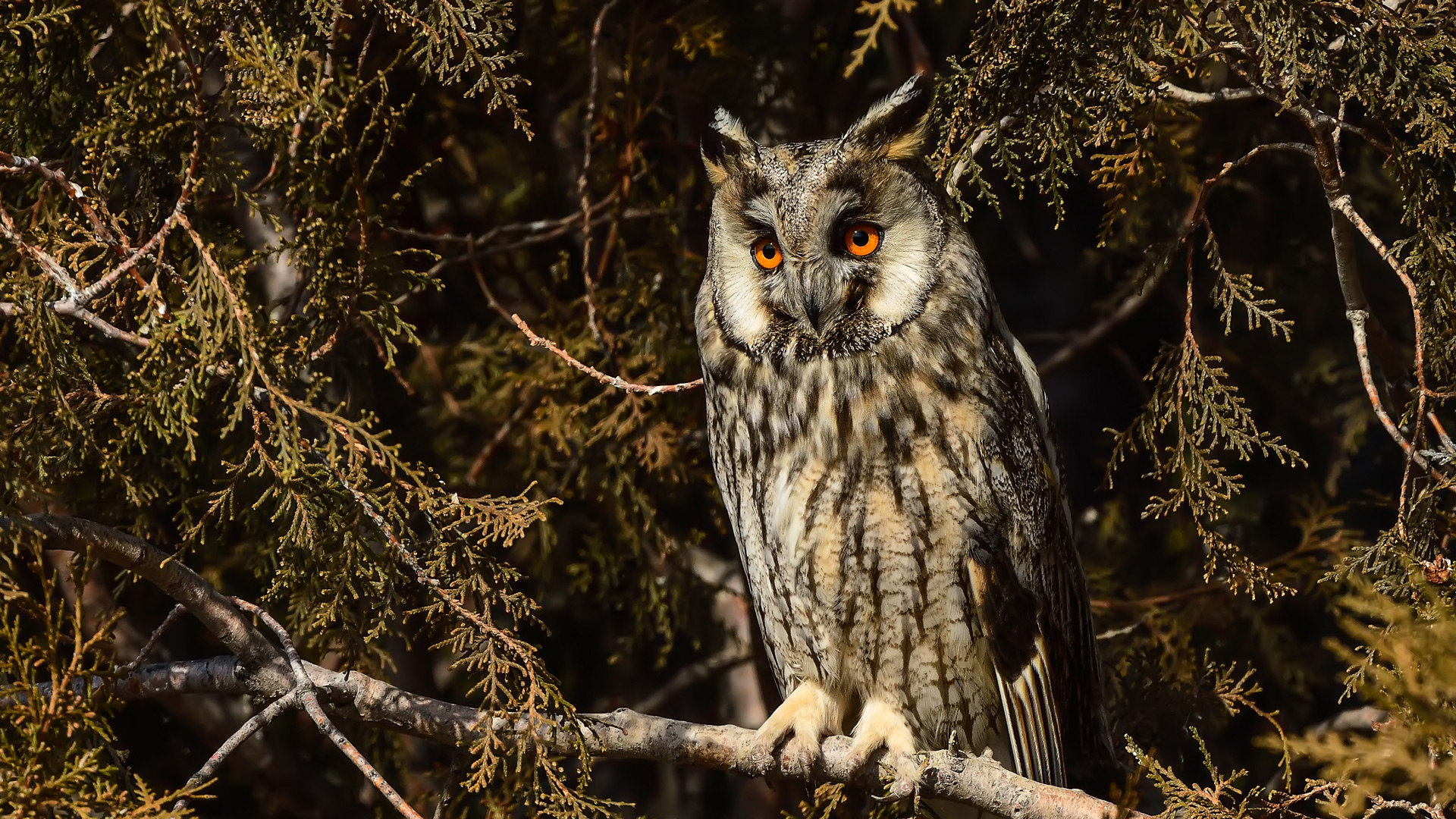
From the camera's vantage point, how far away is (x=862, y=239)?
2.09 metres

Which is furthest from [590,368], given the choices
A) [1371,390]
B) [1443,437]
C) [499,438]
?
[1443,437]

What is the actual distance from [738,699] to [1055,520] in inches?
55.3

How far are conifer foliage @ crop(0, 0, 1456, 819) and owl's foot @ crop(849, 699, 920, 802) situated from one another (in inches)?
6.8

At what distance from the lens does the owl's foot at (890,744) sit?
210 centimetres

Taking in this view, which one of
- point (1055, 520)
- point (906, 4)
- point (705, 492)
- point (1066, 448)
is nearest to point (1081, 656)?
point (1055, 520)

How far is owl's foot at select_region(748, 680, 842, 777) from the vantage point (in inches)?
84.8

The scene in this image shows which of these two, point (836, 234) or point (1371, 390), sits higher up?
point (836, 234)

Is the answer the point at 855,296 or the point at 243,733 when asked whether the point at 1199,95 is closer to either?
the point at 855,296

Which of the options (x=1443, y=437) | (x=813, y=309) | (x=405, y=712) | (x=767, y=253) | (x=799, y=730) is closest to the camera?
(x=1443, y=437)

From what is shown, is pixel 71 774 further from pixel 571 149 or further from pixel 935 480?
pixel 571 149

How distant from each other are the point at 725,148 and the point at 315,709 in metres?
1.26

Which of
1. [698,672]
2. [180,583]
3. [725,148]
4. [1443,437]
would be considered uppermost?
[725,148]

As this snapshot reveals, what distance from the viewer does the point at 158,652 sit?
9.73 feet

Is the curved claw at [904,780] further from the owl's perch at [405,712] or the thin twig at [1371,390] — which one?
the thin twig at [1371,390]
